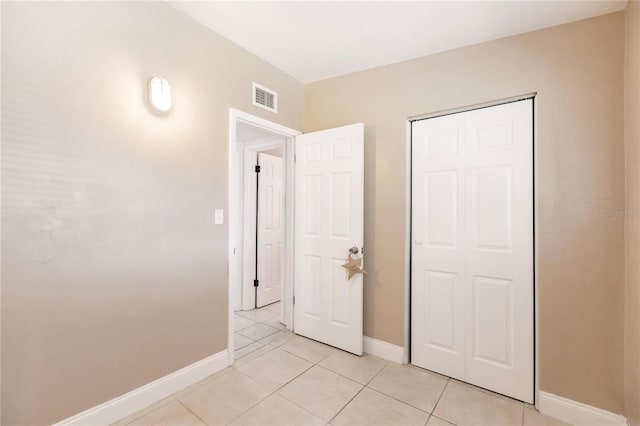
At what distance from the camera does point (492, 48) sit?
2.14 m

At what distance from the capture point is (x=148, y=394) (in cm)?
185

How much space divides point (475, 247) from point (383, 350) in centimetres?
121

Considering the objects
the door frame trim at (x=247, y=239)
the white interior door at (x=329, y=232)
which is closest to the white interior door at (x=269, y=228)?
the door frame trim at (x=247, y=239)

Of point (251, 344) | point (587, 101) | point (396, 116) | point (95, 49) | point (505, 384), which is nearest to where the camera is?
point (95, 49)

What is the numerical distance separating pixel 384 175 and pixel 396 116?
0.53 metres

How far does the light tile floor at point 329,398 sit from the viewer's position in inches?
69.7

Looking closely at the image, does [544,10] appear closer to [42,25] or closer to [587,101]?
[587,101]

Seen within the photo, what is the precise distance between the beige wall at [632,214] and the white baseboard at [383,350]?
4.52 ft

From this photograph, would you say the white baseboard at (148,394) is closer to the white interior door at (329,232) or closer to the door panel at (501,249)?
the white interior door at (329,232)

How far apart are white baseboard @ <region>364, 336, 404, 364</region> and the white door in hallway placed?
0.12 metres

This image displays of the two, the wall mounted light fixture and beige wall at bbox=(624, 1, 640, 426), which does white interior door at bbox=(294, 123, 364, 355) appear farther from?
beige wall at bbox=(624, 1, 640, 426)

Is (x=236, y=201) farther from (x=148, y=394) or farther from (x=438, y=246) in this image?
(x=438, y=246)

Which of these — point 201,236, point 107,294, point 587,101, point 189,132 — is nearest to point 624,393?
point 587,101

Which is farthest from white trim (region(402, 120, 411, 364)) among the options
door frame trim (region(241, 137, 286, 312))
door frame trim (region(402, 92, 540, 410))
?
door frame trim (region(241, 137, 286, 312))
